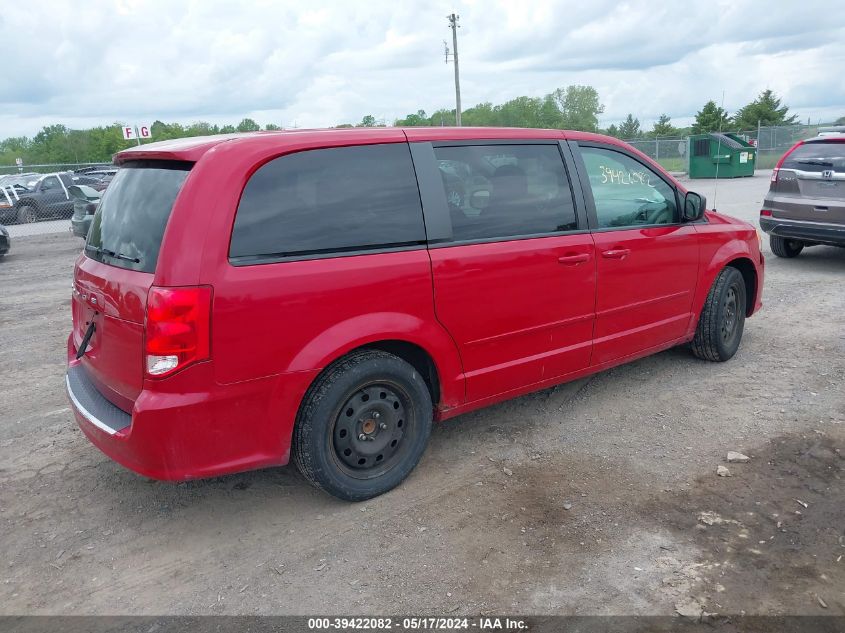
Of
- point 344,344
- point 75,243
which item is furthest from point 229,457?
point 75,243

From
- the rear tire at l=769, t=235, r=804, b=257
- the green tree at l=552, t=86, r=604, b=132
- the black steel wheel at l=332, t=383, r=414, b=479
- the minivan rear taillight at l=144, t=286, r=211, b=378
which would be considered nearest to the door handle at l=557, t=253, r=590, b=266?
the black steel wheel at l=332, t=383, r=414, b=479

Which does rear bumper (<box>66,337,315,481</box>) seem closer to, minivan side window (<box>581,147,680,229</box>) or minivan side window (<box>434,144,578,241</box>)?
minivan side window (<box>434,144,578,241</box>)

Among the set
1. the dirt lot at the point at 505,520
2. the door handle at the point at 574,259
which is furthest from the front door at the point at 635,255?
the dirt lot at the point at 505,520

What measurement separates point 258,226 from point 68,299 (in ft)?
22.6

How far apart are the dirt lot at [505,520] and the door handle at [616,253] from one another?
3.40ft

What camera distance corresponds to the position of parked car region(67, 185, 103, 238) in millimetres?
13039

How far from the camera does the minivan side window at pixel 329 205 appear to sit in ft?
10.2

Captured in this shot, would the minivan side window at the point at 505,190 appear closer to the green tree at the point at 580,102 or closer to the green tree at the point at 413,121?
the green tree at the point at 413,121

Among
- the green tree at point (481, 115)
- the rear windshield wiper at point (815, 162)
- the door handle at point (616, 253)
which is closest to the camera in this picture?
the door handle at point (616, 253)

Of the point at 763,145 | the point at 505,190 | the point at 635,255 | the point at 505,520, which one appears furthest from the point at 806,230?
the point at 763,145

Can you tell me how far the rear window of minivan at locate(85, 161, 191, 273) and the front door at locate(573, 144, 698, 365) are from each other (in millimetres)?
2470

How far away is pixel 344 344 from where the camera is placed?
3.26 m

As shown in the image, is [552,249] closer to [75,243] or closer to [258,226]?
[258,226]

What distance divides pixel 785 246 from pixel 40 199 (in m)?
19.6
